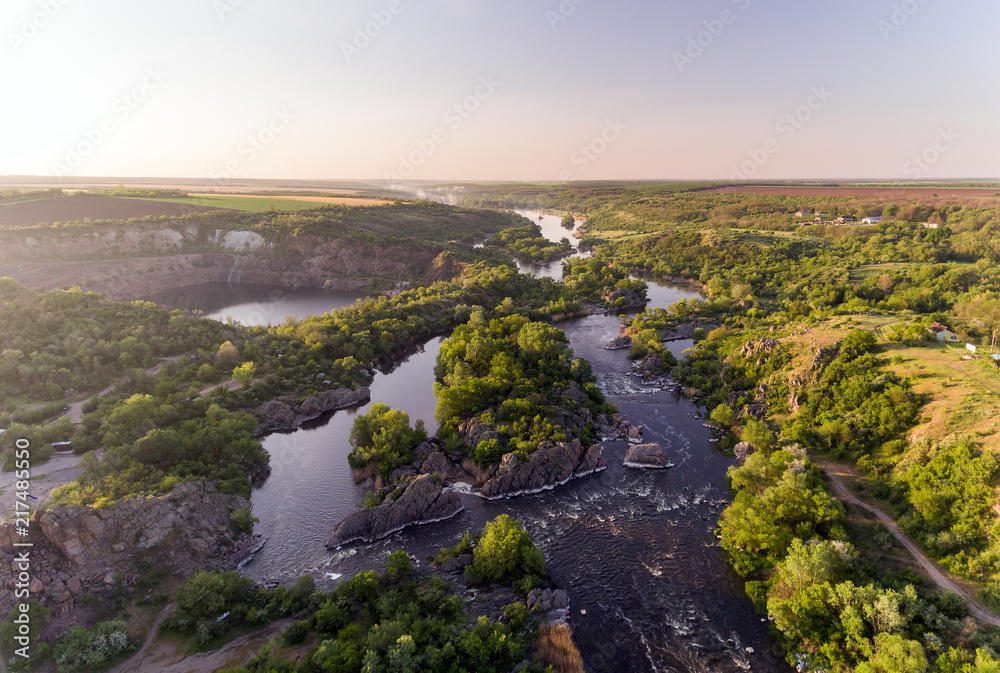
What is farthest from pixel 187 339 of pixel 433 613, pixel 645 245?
pixel 645 245

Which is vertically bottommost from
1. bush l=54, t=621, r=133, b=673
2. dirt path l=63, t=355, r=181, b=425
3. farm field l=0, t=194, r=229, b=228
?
bush l=54, t=621, r=133, b=673

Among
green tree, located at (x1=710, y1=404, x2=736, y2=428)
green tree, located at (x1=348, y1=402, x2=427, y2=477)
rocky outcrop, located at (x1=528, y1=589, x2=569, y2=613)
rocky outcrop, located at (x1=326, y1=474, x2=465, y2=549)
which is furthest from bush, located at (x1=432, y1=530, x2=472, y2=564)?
green tree, located at (x1=710, y1=404, x2=736, y2=428)

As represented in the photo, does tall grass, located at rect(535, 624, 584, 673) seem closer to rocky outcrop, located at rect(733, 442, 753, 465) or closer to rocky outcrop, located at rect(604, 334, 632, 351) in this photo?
rocky outcrop, located at rect(733, 442, 753, 465)

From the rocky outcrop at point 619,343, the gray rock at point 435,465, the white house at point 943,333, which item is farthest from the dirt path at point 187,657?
the white house at point 943,333

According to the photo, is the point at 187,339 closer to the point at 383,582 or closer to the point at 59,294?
the point at 59,294

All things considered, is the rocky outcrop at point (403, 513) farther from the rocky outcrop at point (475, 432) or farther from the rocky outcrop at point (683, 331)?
the rocky outcrop at point (683, 331)

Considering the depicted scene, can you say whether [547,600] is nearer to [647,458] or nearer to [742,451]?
[647,458]

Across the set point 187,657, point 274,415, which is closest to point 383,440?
point 274,415
